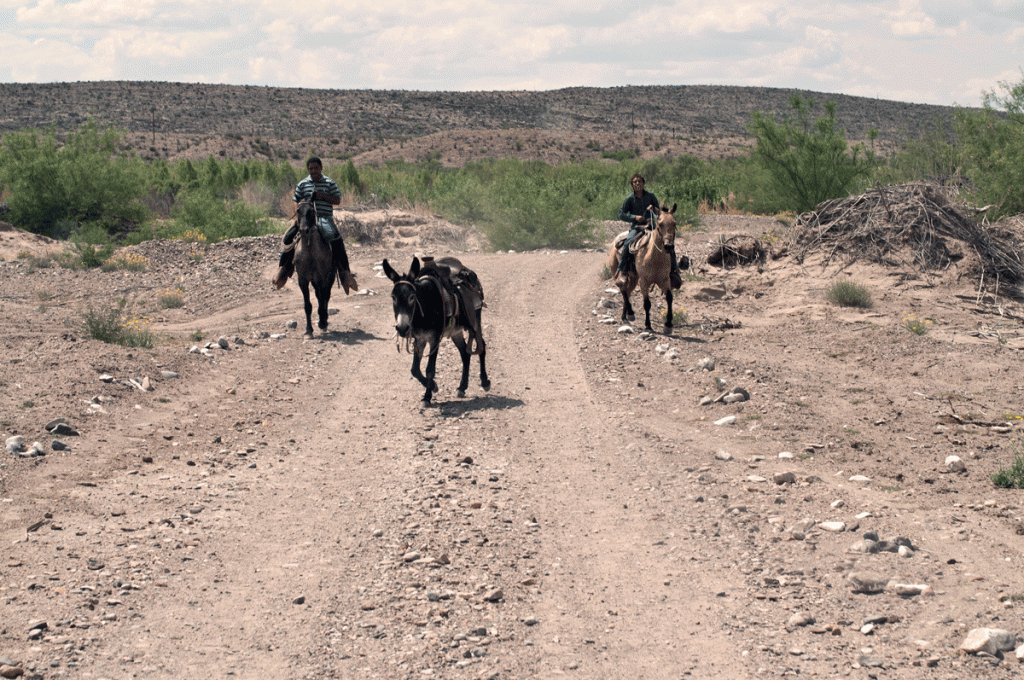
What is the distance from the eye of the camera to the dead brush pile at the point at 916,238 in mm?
16125

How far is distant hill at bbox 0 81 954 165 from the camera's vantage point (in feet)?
262

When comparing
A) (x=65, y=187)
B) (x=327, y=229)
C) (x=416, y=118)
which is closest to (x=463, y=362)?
(x=327, y=229)

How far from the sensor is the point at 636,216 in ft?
46.5

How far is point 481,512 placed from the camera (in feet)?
23.1

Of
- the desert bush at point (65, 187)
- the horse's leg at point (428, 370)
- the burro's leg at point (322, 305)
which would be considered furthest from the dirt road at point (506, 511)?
the desert bush at point (65, 187)

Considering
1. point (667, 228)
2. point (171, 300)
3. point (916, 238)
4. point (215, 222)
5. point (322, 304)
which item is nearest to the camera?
point (667, 228)

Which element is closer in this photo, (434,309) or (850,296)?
(434,309)

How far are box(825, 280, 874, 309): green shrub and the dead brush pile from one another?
1464mm

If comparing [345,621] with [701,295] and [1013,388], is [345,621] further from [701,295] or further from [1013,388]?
[701,295]

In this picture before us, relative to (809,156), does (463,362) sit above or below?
below

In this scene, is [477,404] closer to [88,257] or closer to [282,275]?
[282,275]

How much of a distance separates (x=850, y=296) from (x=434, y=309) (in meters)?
8.73

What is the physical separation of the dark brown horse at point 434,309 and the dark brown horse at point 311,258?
4.63 metres

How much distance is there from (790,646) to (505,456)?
3887 millimetres
